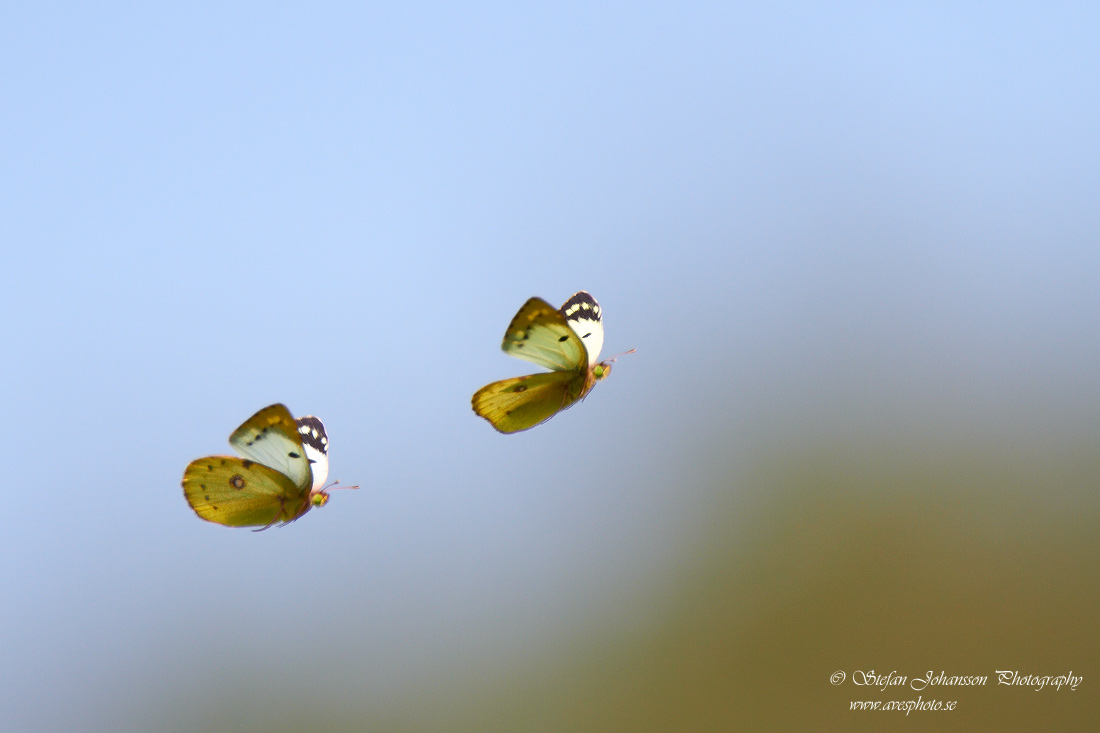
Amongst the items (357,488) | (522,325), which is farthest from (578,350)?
(357,488)

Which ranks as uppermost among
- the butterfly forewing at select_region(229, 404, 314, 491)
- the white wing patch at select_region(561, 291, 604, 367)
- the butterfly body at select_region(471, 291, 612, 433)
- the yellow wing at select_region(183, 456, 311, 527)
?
the white wing patch at select_region(561, 291, 604, 367)

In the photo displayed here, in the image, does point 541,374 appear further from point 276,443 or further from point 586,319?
point 276,443

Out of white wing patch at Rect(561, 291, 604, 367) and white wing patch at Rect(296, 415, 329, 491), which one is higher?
A: white wing patch at Rect(561, 291, 604, 367)

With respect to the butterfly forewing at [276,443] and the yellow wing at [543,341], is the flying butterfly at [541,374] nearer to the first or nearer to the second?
the yellow wing at [543,341]

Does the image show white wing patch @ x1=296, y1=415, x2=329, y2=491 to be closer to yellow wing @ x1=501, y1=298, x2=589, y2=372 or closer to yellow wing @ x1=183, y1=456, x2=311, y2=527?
yellow wing @ x1=183, y1=456, x2=311, y2=527

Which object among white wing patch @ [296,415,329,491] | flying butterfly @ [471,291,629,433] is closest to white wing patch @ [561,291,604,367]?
flying butterfly @ [471,291,629,433]

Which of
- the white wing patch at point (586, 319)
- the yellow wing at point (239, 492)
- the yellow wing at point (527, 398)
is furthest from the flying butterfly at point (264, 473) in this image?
the white wing patch at point (586, 319)

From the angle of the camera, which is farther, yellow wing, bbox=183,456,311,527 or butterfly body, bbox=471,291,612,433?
yellow wing, bbox=183,456,311,527
